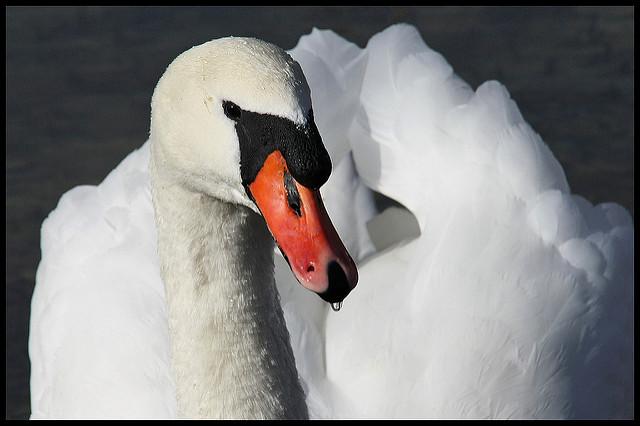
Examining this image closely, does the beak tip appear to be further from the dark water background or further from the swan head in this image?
the dark water background

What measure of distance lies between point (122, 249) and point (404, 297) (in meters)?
1.07

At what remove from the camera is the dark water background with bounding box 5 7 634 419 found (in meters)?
6.59

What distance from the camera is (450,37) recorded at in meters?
7.34

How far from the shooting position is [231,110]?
270 centimetres

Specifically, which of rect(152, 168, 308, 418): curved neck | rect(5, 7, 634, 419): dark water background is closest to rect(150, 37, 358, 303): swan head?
rect(152, 168, 308, 418): curved neck

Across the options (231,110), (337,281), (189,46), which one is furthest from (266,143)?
(189,46)

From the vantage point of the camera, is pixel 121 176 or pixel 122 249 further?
pixel 121 176

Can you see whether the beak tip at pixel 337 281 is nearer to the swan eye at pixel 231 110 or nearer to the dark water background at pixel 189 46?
the swan eye at pixel 231 110

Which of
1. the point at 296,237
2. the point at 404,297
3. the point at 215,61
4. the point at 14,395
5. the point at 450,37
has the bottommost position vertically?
the point at 14,395

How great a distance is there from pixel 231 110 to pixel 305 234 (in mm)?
317

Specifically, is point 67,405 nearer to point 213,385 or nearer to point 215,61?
point 213,385

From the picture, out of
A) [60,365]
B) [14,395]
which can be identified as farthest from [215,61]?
[14,395]

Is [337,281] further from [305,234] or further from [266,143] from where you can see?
[266,143]

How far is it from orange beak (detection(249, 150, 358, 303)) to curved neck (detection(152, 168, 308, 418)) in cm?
37
